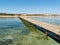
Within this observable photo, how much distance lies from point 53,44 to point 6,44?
3.85 metres

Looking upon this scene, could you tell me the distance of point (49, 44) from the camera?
12.7m

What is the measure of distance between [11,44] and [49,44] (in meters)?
3.16

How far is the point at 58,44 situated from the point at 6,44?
13.9 ft

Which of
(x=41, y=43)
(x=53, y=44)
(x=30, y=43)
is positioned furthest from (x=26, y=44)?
(x=53, y=44)

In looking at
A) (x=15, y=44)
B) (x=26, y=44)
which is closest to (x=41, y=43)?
(x=26, y=44)

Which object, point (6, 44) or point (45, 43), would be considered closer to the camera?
point (6, 44)

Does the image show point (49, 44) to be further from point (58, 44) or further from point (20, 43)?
point (20, 43)

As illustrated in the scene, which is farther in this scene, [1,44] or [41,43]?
[41,43]

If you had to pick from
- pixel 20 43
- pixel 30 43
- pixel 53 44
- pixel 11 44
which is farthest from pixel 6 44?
pixel 53 44

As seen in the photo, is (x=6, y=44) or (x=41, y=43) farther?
(x=41, y=43)

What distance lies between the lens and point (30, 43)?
41.9 ft

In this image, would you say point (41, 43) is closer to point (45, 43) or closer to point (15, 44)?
point (45, 43)

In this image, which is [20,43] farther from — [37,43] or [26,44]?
[37,43]

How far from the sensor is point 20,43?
12766 millimetres
